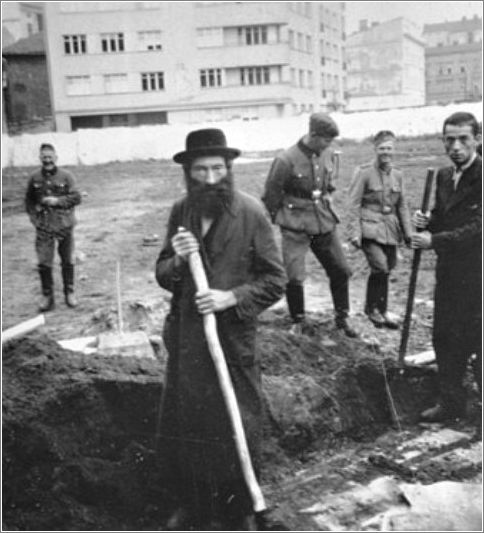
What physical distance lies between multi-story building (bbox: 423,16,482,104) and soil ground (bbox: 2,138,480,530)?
112 cm

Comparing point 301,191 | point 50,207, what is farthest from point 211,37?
point 50,207

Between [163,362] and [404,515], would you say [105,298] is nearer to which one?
[163,362]

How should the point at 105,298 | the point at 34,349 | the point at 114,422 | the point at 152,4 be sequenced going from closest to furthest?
1. the point at 114,422
2. the point at 152,4
3. the point at 34,349
4. the point at 105,298

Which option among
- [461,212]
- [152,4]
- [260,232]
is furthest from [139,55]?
[461,212]

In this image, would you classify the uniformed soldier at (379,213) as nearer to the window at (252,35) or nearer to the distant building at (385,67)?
the distant building at (385,67)

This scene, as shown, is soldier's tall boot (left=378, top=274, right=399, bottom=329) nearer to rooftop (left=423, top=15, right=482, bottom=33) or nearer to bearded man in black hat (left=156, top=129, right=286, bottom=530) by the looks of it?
rooftop (left=423, top=15, right=482, bottom=33)

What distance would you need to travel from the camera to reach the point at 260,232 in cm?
294

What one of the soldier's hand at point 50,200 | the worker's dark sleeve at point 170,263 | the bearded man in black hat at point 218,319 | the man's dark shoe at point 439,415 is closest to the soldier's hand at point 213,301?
the bearded man in black hat at point 218,319

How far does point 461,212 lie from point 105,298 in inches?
141

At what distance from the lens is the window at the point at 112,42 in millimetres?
3933

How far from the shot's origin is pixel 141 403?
3646 mm

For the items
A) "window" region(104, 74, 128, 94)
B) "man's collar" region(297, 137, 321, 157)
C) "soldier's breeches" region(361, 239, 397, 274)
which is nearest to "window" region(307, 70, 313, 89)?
"man's collar" region(297, 137, 321, 157)

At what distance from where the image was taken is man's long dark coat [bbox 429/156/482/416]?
3.64 meters

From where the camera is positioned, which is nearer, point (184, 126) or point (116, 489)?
point (116, 489)
